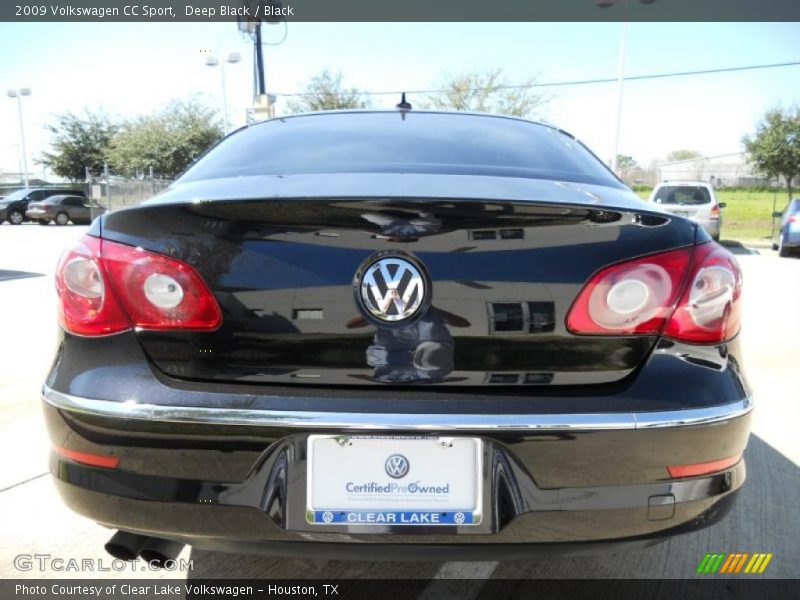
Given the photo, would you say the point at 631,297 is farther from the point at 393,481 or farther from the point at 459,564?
the point at 459,564

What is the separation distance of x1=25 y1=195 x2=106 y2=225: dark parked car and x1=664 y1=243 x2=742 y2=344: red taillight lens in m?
27.2

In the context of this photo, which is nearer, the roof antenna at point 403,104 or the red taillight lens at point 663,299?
the red taillight lens at point 663,299

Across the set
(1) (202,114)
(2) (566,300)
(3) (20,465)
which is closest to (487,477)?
(2) (566,300)

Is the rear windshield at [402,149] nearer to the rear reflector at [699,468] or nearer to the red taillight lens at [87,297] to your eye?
the red taillight lens at [87,297]

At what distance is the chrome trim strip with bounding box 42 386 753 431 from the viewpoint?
137 cm

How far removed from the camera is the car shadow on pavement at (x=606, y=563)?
207cm

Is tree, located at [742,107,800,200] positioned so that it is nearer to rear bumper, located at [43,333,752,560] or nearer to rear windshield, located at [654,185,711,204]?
rear windshield, located at [654,185,711,204]

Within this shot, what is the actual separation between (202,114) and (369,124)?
37928 millimetres

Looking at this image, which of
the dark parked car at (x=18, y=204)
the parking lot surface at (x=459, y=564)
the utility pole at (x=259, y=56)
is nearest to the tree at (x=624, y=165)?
the utility pole at (x=259, y=56)

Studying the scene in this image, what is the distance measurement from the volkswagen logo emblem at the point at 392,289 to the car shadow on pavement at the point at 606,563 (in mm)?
1076

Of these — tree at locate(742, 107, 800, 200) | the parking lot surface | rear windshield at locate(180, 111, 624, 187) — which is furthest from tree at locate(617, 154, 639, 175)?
rear windshield at locate(180, 111, 624, 187)

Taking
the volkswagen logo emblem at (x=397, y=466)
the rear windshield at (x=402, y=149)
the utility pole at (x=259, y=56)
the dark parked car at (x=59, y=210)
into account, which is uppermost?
the utility pole at (x=259, y=56)

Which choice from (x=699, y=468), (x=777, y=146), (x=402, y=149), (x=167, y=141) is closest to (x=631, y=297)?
(x=699, y=468)

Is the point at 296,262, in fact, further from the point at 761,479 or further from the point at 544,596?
the point at 761,479
